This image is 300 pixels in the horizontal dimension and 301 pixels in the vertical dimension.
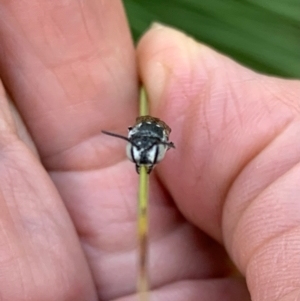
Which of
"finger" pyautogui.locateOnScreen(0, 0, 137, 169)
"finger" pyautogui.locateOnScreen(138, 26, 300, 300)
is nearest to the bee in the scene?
"finger" pyautogui.locateOnScreen(138, 26, 300, 300)

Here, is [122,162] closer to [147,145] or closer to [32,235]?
[32,235]

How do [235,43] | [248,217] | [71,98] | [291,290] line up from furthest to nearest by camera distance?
[235,43]
[71,98]
[248,217]
[291,290]

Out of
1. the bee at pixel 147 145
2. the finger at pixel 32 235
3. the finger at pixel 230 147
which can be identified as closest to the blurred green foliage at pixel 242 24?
the finger at pixel 230 147

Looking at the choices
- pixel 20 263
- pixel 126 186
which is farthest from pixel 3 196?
pixel 126 186

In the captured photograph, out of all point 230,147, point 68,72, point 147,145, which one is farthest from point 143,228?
point 68,72

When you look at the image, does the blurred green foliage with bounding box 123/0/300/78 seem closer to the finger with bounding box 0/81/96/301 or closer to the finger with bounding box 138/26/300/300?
the finger with bounding box 138/26/300/300

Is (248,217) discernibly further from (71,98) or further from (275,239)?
(71,98)
